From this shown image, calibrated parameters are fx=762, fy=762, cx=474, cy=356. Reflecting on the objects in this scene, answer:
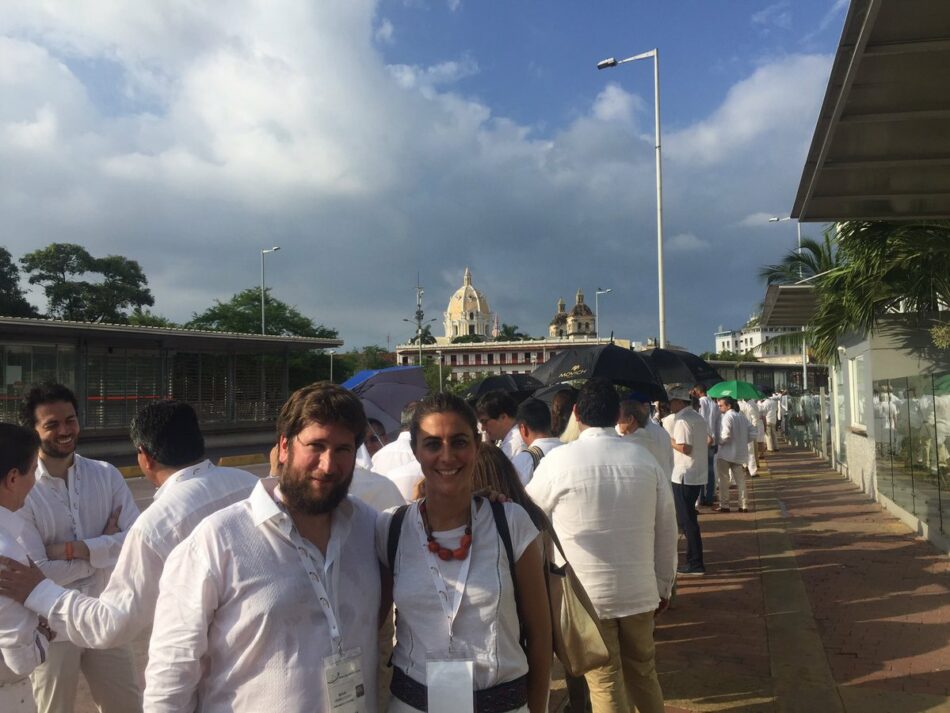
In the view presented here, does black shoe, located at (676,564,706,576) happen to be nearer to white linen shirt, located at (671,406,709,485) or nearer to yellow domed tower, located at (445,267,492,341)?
white linen shirt, located at (671,406,709,485)

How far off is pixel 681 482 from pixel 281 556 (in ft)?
21.8

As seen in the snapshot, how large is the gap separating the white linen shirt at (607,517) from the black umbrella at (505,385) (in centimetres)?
491

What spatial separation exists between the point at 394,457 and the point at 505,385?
17.5 ft

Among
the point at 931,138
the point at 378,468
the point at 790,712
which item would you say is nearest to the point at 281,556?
the point at 378,468

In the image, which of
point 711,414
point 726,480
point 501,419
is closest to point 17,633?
point 501,419

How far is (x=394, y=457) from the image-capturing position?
15.2ft

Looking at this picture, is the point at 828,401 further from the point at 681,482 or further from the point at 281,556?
the point at 281,556

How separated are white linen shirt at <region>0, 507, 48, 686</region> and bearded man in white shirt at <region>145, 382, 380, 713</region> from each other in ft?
2.03

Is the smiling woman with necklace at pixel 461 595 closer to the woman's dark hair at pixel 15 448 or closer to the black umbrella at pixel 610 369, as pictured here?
the woman's dark hair at pixel 15 448

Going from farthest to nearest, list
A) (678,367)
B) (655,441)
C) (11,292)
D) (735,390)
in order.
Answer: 1. (11,292)
2. (735,390)
3. (678,367)
4. (655,441)

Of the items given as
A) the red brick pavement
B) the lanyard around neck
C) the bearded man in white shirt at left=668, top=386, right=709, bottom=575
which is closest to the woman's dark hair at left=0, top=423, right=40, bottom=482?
the lanyard around neck

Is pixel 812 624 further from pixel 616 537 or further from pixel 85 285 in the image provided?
pixel 85 285

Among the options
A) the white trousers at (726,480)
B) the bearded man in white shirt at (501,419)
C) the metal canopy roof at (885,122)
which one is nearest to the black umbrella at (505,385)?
the bearded man in white shirt at (501,419)

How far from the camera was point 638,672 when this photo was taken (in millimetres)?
3691
